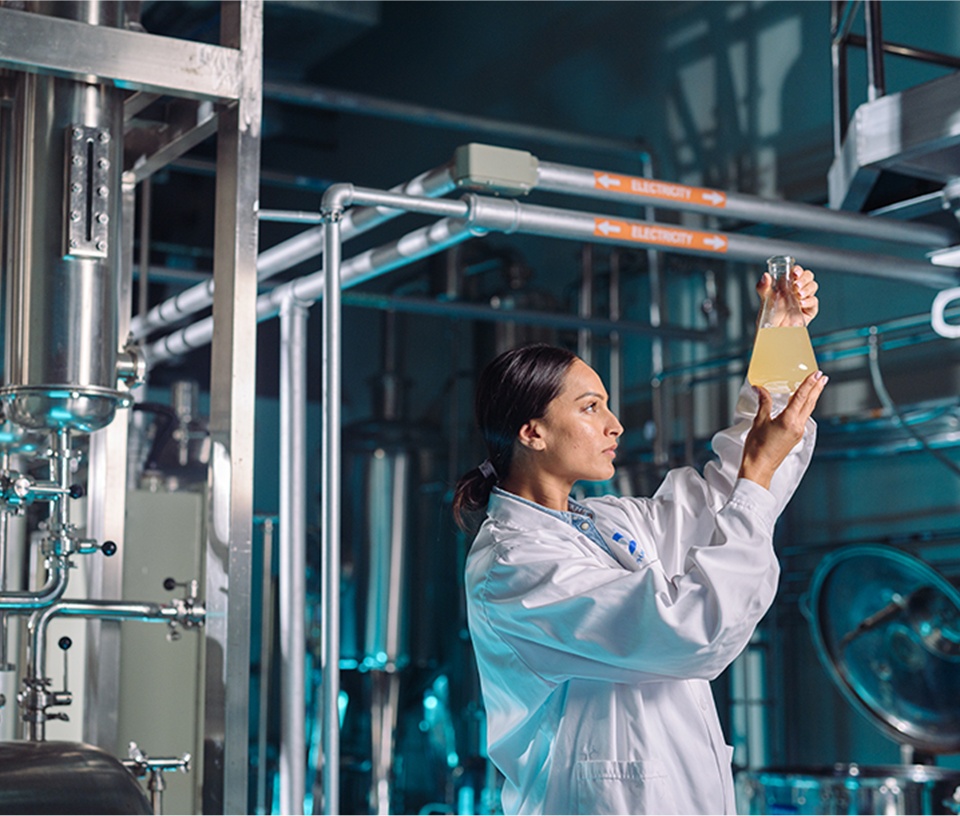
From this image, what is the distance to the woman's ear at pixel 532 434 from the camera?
2158 millimetres

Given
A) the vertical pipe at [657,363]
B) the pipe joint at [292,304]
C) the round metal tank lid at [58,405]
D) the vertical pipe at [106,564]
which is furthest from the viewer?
the vertical pipe at [657,363]

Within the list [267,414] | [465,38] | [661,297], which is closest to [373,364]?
[267,414]

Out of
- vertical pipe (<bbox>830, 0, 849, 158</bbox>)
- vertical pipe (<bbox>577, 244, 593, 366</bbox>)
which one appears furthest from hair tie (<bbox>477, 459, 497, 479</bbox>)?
vertical pipe (<bbox>577, 244, 593, 366</bbox>)

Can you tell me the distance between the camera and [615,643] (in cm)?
190

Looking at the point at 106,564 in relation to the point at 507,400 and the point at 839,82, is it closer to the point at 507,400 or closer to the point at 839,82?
the point at 507,400

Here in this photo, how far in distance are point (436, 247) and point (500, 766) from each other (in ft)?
4.20

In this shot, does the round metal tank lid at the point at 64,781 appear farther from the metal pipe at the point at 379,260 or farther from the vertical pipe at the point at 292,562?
the metal pipe at the point at 379,260

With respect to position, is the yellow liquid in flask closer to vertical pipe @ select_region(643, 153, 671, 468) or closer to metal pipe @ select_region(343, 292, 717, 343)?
metal pipe @ select_region(343, 292, 717, 343)

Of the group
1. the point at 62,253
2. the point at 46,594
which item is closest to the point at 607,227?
the point at 62,253

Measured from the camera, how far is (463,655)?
6.36 meters

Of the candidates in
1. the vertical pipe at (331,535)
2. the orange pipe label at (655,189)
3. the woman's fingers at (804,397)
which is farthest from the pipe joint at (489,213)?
the woman's fingers at (804,397)

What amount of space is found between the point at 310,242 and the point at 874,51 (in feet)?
4.69

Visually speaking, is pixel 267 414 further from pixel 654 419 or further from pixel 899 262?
pixel 899 262

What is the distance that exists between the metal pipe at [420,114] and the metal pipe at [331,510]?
228 centimetres
